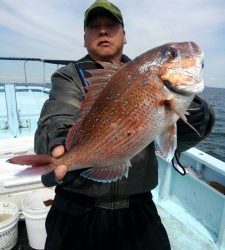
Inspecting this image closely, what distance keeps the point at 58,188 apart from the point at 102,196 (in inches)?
16.3

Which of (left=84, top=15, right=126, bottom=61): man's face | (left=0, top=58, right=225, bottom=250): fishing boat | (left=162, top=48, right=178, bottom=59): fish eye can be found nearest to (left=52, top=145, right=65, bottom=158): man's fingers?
(left=162, top=48, right=178, bottom=59): fish eye

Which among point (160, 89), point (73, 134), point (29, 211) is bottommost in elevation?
point (29, 211)

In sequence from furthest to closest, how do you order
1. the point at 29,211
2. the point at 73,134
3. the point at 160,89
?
the point at 29,211 → the point at 73,134 → the point at 160,89

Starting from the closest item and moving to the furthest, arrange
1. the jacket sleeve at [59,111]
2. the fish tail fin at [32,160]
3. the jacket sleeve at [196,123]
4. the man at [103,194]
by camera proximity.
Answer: the fish tail fin at [32,160]
the jacket sleeve at [59,111]
the jacket sleeve at [196,123]
the man at [103,194]

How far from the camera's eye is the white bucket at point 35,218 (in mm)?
3977

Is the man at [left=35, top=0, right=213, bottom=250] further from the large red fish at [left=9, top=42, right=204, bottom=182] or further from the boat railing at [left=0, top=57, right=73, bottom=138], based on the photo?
the boat railing at [left=0, top=57, right=73, bottom=138]

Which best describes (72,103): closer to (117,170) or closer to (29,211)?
(117,170)

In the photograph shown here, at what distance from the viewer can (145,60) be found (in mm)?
1897

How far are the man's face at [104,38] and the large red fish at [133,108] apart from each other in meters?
0.72

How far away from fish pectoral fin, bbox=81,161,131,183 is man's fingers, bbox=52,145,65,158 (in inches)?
9.3

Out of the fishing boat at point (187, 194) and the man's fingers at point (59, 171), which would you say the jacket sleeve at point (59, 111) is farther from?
the fishing boat at point (187, 194)

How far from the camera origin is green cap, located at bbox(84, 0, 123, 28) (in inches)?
102

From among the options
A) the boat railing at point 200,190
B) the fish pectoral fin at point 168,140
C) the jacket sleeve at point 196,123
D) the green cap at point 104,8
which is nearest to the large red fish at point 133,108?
the fish pectoral fin at point 168,140

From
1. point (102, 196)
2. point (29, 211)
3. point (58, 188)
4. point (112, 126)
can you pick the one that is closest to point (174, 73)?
point (112, 126)
